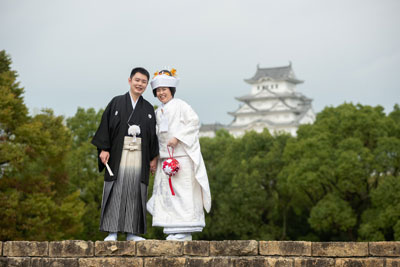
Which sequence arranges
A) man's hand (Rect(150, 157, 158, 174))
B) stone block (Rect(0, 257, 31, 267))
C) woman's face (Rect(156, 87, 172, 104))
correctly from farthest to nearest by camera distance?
woman's face (Rect(156, 87, 172, 104))
man's hand (Rect(150, 157, 158, 174))
stone block (Rect(0, 257, 31, 267))

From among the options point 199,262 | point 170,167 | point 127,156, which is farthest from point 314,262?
point 127,156

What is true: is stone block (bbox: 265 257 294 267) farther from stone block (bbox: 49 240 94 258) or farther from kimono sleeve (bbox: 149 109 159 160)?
kimono sleeve (bbox: 149 109 159 160)

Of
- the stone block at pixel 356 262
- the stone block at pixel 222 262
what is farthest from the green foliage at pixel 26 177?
the stone block at pixel 356 262

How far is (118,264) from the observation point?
695 centimetres

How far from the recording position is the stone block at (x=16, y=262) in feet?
→ 23.5

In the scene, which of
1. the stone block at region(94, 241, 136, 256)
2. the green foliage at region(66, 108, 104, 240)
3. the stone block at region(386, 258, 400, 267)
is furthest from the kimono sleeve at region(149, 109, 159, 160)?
the green foliage at region(66, 108, 104, 240)

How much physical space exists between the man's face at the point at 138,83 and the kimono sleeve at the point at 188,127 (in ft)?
1.89

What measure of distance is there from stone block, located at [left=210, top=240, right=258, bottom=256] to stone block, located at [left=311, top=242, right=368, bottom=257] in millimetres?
653

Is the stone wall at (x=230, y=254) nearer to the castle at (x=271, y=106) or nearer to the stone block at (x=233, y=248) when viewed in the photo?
the stone block at (x=233, y=248)

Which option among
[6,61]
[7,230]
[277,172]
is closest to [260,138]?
[277,172]

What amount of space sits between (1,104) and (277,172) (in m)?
17.4

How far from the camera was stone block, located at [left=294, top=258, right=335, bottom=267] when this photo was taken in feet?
22.1

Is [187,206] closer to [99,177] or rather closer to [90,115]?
[99,177]

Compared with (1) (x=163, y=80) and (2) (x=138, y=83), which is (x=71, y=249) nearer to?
(2) (x=138, y=83)
